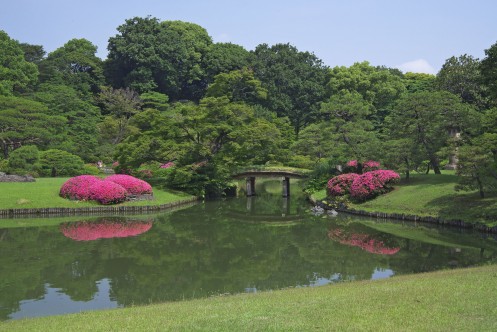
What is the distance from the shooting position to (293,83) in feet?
195

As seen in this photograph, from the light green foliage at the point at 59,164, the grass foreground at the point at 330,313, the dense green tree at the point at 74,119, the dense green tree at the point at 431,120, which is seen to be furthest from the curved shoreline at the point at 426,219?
the dense green tree at the point at 74,119

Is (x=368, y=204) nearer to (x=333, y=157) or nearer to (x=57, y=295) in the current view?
(x=333, y=157)

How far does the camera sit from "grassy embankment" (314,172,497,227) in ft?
72.8

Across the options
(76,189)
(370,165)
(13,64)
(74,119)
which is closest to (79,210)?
(76,189)

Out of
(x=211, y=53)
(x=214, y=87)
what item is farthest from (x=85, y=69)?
(x=214, y=87)

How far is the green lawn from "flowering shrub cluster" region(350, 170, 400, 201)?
12017 mm

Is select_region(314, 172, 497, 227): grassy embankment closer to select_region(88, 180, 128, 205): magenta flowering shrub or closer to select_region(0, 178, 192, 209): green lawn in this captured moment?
select_region(0, 178, 192, 209): green lawn

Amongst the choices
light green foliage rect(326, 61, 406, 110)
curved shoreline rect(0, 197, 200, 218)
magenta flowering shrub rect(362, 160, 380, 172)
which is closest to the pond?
curved shoreline rect(0, 197, 200, 218)

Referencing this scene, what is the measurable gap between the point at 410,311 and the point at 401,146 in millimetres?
22608

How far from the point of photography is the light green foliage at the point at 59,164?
36375 millimetres

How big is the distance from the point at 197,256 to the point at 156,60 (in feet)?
164

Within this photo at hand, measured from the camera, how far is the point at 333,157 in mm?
36188

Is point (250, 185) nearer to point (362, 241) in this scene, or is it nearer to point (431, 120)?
point (431, 120)

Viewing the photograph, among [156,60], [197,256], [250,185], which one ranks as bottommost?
[197,256]
